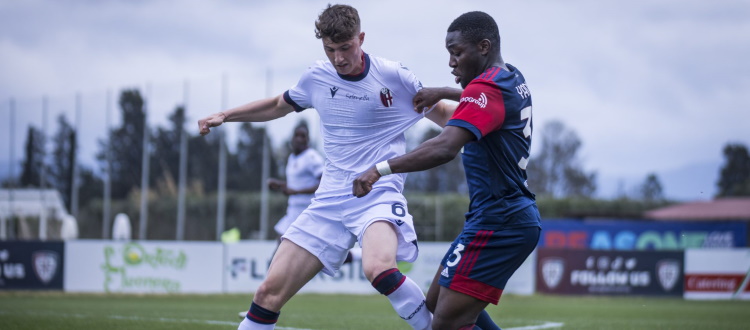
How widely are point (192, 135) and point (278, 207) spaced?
431 centimetres

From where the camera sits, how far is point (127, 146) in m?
32.7

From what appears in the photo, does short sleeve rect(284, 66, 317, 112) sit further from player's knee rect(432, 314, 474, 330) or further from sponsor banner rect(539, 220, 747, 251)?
sponsor banner rect(539, 220, 747, 251)

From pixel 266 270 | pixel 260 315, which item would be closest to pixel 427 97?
pixel 260 315

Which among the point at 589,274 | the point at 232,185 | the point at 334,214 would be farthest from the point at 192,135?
the point at 334,214

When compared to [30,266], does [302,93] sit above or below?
above

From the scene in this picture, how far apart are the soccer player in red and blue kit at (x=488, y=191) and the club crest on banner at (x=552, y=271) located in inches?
617

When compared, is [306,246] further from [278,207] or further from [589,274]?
[278,207]

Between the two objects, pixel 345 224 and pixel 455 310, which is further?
pixel 345 224

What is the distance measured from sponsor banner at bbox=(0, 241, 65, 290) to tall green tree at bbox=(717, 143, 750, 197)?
138 feet

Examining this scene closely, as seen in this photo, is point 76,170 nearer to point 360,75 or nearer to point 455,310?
point 360,75

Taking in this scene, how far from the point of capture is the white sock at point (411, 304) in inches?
213

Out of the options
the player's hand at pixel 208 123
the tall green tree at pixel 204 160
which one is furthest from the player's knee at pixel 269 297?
the tall green tree at pixel 204 160

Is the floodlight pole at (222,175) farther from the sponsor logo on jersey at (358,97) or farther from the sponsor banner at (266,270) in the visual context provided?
the sponsor logo on jersey at (358,97)

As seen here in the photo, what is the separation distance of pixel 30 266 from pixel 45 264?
0.32 m
